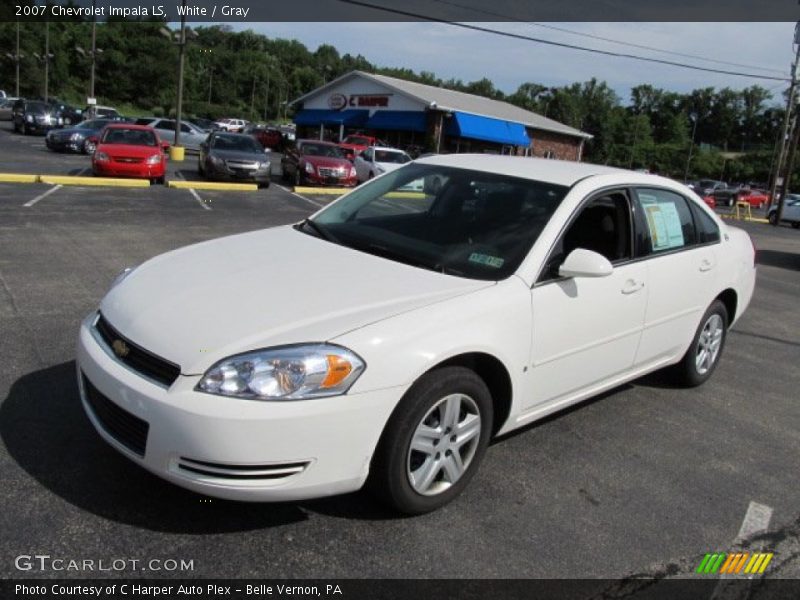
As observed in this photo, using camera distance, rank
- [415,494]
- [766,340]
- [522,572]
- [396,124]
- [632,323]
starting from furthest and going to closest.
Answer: [396,124] → [766,340] → [632,323] → [415,494] → [522,572]

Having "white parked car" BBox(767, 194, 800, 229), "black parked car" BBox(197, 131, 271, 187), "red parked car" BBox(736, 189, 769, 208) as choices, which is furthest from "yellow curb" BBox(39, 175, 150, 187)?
"red parked car" BBox(736, 189, 769, 208)

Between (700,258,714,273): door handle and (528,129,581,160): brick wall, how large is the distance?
44.6 m

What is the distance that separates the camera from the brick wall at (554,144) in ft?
160

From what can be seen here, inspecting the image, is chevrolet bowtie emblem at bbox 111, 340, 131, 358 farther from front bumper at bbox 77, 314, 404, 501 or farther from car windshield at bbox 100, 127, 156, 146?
car windshield at bbox 100, 127, 156, 146

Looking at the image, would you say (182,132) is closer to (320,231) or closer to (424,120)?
(424,120)

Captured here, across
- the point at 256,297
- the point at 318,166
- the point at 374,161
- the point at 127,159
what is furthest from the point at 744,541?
the point at 374,161

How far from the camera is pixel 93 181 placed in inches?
600

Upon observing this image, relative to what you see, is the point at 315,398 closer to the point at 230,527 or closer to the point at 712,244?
the point at 230,527

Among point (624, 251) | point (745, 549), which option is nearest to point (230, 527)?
point (745, 549)


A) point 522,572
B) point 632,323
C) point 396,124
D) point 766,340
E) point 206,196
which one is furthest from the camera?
point 396,124

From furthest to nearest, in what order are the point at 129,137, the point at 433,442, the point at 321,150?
the point at 321,150 → the point at 129,137 → the point at 433,442

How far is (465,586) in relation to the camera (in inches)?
106

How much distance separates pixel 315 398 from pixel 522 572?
1114 mm

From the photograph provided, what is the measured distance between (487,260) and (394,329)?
35.5 inches
